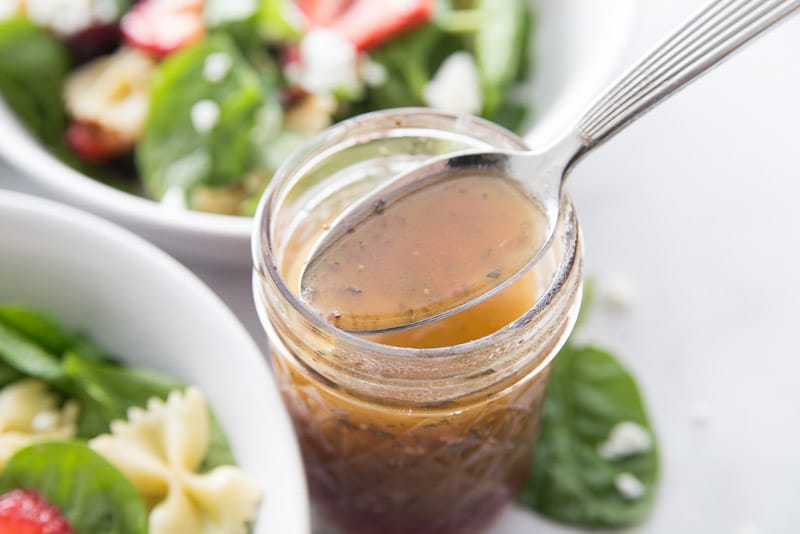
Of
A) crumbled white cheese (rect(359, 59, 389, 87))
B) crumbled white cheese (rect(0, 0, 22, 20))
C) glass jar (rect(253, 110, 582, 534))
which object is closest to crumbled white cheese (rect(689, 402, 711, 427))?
glass jar (rect(253, 110, 582, 534))

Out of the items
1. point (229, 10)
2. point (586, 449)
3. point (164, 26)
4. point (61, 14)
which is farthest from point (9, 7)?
point (586, 449)

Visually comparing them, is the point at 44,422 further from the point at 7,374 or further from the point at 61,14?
the point at 61,14

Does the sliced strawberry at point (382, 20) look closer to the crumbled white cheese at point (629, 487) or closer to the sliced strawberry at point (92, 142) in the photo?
the sliced strawberry at point (92, 142)

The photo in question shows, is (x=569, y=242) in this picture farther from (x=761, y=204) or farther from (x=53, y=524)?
(x=761, y=204)

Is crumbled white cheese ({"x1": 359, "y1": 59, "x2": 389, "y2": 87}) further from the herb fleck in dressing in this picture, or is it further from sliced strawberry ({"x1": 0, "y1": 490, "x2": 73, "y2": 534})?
sliced strawberry ({"x1": 0, "y1": 490, "x2": 73, "y2": 534})

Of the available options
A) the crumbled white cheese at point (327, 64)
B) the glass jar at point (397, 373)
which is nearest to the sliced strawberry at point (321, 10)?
the crumbled white cheese at point (327, 64)
